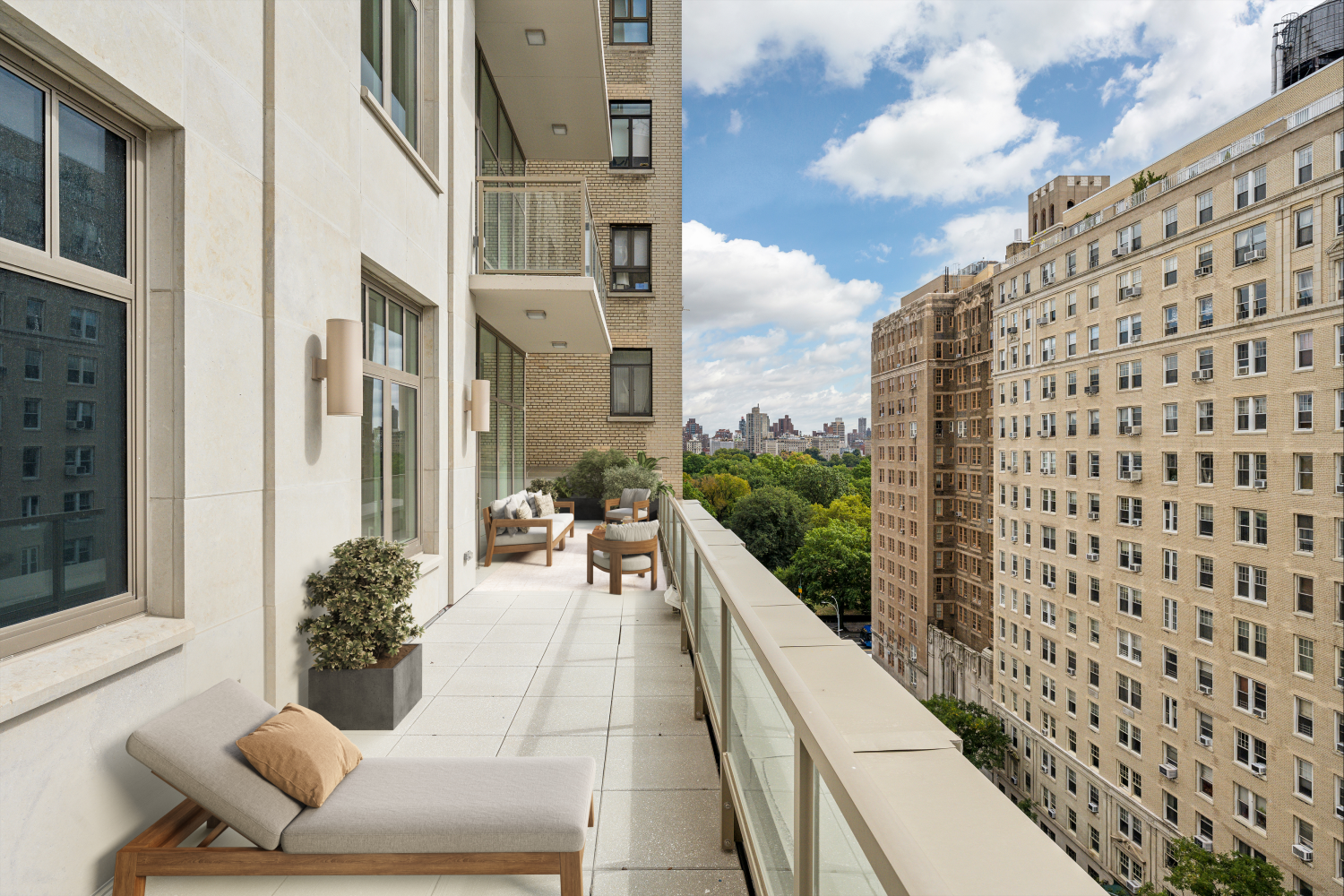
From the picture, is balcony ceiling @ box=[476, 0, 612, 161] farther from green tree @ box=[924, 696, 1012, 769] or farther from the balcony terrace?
green tree @ box=[924, 696, 1012, 769]

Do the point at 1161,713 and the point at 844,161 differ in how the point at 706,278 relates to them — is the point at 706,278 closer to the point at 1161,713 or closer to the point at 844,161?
the point at 844,161

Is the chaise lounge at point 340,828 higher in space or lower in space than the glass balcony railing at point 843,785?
lower

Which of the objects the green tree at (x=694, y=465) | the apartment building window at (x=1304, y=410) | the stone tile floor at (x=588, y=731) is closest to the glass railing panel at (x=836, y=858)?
the stone tile floor at (x=588, y=731)

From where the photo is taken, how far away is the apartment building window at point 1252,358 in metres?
25.8

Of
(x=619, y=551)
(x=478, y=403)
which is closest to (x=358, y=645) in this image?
A: (x=619, y=551)

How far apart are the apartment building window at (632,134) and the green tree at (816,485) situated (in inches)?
2133

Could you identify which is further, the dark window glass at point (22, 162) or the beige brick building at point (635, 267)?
the beige brick building at point (635, 267)

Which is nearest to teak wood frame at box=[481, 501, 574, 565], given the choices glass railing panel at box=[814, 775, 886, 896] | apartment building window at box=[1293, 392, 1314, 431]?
glass railing panel at box=[814, 775, 886, 896]

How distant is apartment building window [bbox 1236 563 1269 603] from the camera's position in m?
25.4

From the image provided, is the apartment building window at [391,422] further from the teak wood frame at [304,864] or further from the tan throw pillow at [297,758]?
the teak wood frame at [304,864]

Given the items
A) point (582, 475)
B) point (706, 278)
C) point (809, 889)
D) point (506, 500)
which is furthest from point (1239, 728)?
point (706, 278)

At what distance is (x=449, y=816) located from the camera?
204 cm

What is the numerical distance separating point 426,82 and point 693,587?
227 inches

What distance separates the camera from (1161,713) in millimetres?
28469
